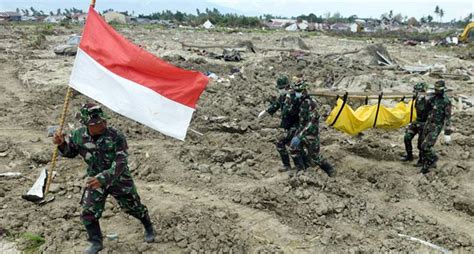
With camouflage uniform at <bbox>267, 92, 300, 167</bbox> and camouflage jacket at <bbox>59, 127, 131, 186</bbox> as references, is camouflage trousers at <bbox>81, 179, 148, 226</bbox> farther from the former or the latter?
camouflage uniform at <bbox>267, 92, 300, 167</bbox>

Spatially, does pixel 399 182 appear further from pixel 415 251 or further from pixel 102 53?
pixel 102 53

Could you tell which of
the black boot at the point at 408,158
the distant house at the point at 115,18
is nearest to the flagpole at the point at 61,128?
the black boot at the point at 408,158

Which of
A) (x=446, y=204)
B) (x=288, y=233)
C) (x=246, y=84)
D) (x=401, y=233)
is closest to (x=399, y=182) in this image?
(x=446, y=204)

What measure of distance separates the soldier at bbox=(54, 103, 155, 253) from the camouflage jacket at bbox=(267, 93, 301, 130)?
3.24 metres

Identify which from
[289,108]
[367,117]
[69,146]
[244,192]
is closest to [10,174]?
[69,146]

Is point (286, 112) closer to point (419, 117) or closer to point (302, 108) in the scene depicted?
point (302, 108)

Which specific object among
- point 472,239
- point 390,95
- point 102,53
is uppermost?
point 102,53

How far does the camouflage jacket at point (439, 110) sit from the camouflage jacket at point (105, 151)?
5.39 meters

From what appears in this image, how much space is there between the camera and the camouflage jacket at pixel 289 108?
7.23 metres

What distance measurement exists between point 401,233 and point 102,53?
4.47 meters

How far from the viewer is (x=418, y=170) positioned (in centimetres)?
817

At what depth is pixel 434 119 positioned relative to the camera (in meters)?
7.62

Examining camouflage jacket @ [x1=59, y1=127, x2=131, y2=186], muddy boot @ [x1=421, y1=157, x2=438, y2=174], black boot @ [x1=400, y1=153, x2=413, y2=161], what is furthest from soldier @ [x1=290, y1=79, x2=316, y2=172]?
camouflage jacket @ [x1=59, y1=127, x2=131, y2=186]

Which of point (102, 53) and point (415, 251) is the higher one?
point (102, 53)
